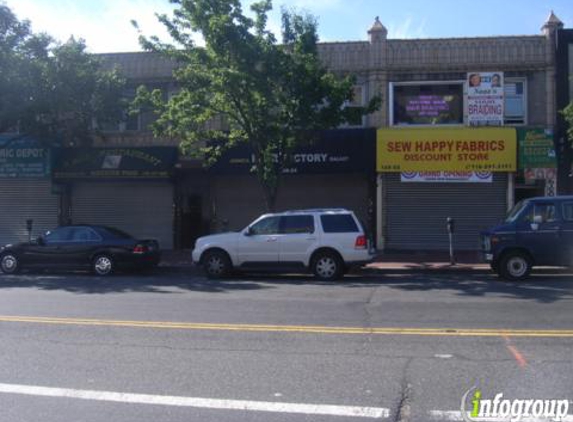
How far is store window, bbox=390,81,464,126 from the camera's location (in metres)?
20.8

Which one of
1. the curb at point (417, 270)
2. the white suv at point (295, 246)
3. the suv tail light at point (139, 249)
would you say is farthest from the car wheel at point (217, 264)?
the curb at point (417, 270)

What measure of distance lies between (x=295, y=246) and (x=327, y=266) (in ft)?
2.96

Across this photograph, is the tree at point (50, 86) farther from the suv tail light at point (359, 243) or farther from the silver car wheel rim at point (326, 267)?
the suv tail light at point (359, 243)

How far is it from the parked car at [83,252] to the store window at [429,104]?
940cm

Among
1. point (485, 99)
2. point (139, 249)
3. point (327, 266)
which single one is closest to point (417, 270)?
point (327, 266)

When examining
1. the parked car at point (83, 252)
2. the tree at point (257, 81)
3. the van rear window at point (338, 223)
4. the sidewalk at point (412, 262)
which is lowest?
the sidewalk at point (412, 262)

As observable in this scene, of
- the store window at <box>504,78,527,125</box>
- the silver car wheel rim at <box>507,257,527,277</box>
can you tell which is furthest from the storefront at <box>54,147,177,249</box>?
the silver car wheel rim at <box>507,257,527,277</box>

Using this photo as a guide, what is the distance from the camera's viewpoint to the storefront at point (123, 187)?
2167 cm

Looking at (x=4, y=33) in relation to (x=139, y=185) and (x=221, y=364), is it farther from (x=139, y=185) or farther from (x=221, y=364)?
(x=221, y=364)

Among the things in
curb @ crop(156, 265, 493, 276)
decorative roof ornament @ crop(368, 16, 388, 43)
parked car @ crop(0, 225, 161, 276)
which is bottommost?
curb @ crop(156, 265, 493, 276)

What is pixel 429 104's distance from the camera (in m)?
20.9

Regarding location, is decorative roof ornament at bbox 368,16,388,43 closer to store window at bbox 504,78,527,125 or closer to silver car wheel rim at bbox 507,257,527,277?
store window at bbox 504,78,527,125

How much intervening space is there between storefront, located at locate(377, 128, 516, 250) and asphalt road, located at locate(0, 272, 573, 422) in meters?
8.19

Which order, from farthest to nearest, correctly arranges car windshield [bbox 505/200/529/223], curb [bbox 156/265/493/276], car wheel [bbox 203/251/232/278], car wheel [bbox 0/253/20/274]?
1. car wheel [bbox 0/253/20/274]
2. curb [bbox 156/265/493/276]
3. car wheel [bbox 203/251/232/278]
4. car windshield [bbox 505/200/529/223]
